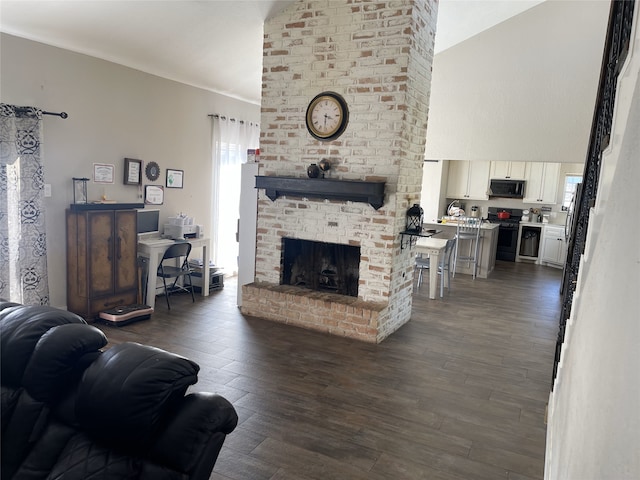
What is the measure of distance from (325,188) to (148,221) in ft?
8.09

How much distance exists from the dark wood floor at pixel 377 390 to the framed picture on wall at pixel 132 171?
1487mm

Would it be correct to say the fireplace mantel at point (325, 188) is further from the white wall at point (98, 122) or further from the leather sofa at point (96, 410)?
the leather sofa at point (96, 410)

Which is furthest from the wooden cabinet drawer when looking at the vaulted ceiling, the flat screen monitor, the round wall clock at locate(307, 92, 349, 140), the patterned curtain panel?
the round wall clock at locate(307, 92, 349, 140)

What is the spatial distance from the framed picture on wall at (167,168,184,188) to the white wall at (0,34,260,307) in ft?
0.22

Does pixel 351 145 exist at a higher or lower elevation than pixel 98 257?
higher

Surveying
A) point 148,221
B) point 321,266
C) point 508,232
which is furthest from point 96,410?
point 508,232

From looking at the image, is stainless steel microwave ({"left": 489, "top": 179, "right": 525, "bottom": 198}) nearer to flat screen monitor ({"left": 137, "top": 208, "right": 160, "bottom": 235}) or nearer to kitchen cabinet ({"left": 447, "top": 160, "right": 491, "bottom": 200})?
kitchen cabinet ({"left": 447, "top": 160, "right": 491, "bottom": 200})

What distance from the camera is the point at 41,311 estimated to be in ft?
5.14

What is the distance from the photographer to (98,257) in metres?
4.64

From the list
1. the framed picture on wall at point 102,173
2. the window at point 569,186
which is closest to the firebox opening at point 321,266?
the framed picture on wall at point 102,173

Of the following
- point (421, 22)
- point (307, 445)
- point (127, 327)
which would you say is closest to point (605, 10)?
point (421, 22)

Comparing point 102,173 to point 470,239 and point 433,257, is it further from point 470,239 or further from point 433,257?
point 470,239

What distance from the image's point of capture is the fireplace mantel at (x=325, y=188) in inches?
165

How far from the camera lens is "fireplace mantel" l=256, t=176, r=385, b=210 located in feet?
13.8
